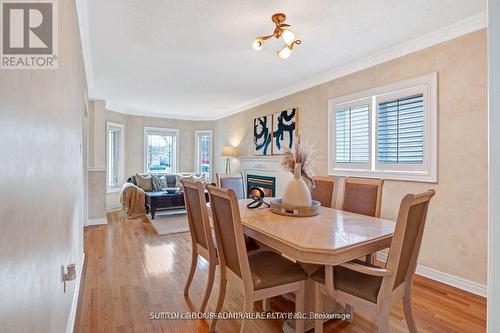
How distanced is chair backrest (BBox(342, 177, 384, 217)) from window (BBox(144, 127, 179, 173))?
18.7 ft

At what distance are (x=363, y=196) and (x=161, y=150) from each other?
19.9 ft

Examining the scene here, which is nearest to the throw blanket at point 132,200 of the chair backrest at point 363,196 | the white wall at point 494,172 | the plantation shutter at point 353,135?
the plantation shutter at point 353,135

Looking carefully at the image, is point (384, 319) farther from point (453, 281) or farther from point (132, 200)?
point (132, 200)

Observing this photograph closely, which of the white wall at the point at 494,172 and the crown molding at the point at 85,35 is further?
the crown molding at the point at 85,35

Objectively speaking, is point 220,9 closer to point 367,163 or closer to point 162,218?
point 367,163

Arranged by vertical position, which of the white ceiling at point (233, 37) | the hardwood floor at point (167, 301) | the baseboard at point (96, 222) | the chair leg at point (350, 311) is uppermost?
the white ceiling at point (233, 37)

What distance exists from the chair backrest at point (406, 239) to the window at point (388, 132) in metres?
1.48

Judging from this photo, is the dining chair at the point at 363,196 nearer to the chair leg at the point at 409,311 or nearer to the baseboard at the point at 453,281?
the chair leg at the point at 409,311

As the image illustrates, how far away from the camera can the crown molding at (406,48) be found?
2385 mm

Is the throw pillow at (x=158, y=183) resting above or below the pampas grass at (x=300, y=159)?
below

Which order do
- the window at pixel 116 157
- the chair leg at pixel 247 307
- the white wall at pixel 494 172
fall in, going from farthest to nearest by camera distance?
the window at pixel 116 157 → the chair leg at pixel 247 307 → the white wall at pixel 494 172

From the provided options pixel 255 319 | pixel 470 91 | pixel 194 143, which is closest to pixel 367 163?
pixel 470 91

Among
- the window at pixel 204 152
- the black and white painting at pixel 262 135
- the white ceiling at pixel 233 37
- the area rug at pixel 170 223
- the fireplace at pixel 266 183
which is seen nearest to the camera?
the white ceiling at pixel 233 37

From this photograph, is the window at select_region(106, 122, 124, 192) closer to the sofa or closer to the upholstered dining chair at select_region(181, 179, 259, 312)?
the sofa
